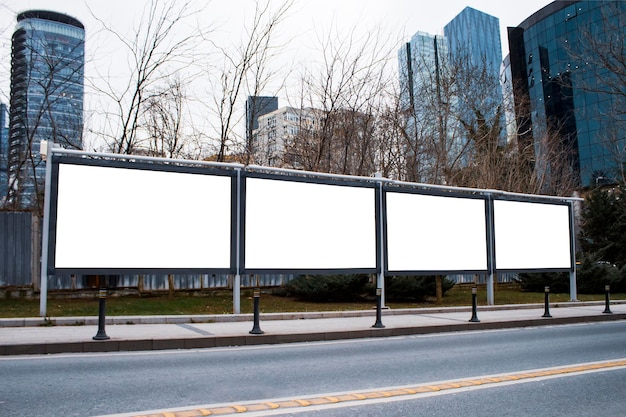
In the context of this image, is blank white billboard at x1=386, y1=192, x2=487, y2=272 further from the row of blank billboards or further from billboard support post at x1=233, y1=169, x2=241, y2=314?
billboard support post at x1=233, y1=169, x2=241, y2=314

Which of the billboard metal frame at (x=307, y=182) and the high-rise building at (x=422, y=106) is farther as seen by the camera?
the high-rise building at (x=422, y=106)

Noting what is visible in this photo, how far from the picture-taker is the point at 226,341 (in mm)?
10219

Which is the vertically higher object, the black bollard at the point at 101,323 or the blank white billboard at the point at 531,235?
the blank white billboard at the point at 531,235

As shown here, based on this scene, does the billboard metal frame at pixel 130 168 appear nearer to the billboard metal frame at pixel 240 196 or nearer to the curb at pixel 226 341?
the billboard metal frame at pixel 240 196

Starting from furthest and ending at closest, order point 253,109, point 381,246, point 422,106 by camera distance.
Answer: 1. point 422,106
2. point 253,109
3. point 381,246

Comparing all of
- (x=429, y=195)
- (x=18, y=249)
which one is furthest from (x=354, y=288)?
(x=18, y=249)

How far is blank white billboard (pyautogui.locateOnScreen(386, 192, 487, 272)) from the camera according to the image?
1633cm

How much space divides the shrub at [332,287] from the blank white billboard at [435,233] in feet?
7.94

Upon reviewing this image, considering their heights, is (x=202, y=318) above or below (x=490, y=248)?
below

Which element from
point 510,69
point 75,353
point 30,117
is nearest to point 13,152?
point 30,117

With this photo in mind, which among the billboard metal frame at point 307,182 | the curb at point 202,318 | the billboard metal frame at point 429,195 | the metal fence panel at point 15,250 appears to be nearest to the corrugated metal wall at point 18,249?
the metal fence panel at point 15,250

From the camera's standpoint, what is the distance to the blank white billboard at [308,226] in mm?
14297

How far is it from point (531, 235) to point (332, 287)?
21.9 ft

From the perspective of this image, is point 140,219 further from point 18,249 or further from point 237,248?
point 18,249
